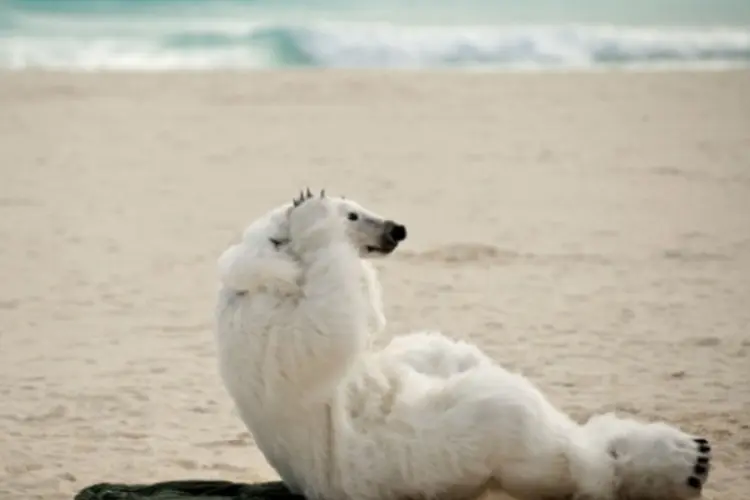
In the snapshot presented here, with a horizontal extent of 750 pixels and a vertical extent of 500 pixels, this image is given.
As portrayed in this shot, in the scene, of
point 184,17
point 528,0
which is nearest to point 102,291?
point 184,17

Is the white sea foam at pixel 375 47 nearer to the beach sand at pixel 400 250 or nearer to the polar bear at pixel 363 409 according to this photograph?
the beach sand at pixel 400 250

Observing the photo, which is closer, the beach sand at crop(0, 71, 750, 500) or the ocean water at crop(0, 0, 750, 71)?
the beach sand at crop(0, 71, 750, 500)

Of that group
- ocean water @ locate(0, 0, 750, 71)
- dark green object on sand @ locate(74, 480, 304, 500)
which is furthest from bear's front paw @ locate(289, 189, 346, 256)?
ocean water @ locate(0, 0, 750, 71)

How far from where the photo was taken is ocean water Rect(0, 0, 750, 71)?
2533 centimetres

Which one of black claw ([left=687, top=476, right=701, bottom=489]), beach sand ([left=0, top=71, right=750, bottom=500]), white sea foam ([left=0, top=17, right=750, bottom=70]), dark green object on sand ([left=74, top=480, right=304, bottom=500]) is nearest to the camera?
black claw ([left=687, top=476, right=701, bottom=489])

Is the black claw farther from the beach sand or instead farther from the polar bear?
the beach sand

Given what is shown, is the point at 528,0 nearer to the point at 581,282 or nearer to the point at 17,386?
the point at 581,282

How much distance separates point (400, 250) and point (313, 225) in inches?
200

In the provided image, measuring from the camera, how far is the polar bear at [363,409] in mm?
3713

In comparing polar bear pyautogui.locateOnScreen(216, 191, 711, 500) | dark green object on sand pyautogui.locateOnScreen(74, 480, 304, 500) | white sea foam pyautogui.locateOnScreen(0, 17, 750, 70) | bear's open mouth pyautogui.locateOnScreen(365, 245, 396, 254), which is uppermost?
white sea foam pyautogui.locateOnScreen(0, 17, 750, 70)

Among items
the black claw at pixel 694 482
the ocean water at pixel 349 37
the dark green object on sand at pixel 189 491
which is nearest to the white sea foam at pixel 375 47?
the ocean water at pixel 349 37

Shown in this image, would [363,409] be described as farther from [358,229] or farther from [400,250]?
[400,250]

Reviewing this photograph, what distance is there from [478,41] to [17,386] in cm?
2223

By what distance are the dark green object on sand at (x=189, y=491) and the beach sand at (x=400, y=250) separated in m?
0.30
